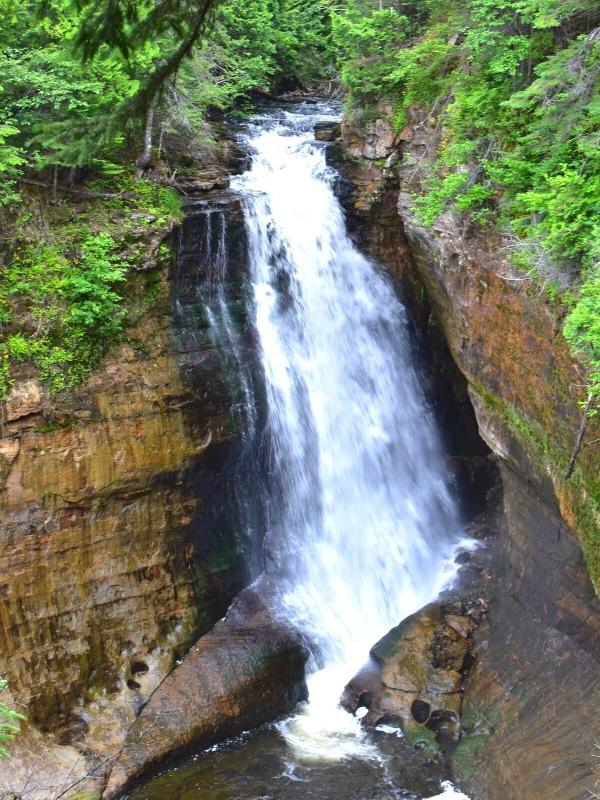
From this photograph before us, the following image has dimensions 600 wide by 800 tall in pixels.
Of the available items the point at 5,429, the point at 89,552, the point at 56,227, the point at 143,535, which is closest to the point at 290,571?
the point at 143,535

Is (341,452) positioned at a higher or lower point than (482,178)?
lower

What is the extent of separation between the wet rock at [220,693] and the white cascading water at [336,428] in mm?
530

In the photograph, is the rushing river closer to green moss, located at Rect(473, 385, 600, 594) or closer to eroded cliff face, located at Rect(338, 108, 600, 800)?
eroded cliff face, located at Rect(338, 108, 600, 800)

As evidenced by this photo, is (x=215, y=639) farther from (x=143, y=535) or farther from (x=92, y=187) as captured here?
(x=92, y=187)

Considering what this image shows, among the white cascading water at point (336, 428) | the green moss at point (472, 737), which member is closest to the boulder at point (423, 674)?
the green moss at point (472, 737)

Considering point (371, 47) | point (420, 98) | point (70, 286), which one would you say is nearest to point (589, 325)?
point (70, 286)

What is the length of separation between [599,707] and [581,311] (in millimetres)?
4211

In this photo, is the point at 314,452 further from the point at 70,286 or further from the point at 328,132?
the point at 328,132

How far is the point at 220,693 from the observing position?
9125 millimetres

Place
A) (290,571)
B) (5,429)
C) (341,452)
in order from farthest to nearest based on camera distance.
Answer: (341,452) < (290,571) < (5,429)

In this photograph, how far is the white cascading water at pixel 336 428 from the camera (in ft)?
35.2

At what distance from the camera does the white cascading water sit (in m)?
10.7

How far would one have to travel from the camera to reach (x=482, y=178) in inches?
359

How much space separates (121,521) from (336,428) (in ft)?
13.1
